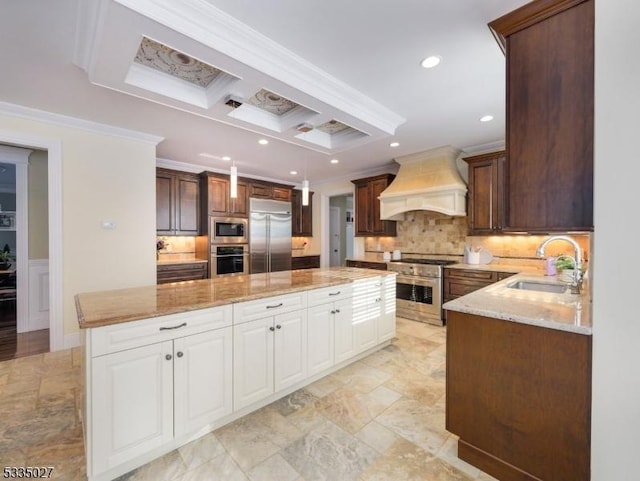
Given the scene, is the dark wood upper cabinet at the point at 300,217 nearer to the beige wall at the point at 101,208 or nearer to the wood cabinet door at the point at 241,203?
the wood cabinet door at the point at 241,203

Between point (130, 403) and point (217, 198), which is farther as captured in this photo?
point (217, 198)

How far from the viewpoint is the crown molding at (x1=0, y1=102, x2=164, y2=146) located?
2926 millimetres

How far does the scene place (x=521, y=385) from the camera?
58.1 inches

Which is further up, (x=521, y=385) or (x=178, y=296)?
(x=178, y=296)

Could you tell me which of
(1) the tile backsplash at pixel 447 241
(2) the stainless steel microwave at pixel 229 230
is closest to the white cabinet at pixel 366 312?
(1) the tile backsplash at pixel 447 241

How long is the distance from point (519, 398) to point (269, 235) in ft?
15.7

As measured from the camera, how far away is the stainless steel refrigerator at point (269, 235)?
18.0ft

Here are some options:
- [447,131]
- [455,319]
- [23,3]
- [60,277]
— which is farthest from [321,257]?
[23,3]

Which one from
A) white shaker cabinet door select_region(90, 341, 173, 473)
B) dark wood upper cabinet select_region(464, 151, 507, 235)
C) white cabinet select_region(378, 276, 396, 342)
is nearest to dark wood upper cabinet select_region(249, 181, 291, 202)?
white cabinet select_region(378, 276, 396, 342)

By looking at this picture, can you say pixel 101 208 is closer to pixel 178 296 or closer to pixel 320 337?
pixel 178 296

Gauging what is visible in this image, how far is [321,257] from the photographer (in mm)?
6824

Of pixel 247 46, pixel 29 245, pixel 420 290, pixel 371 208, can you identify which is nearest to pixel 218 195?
pixel 29 245

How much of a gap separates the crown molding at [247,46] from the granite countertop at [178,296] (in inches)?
62.4

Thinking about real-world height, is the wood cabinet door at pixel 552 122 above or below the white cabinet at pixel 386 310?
above
